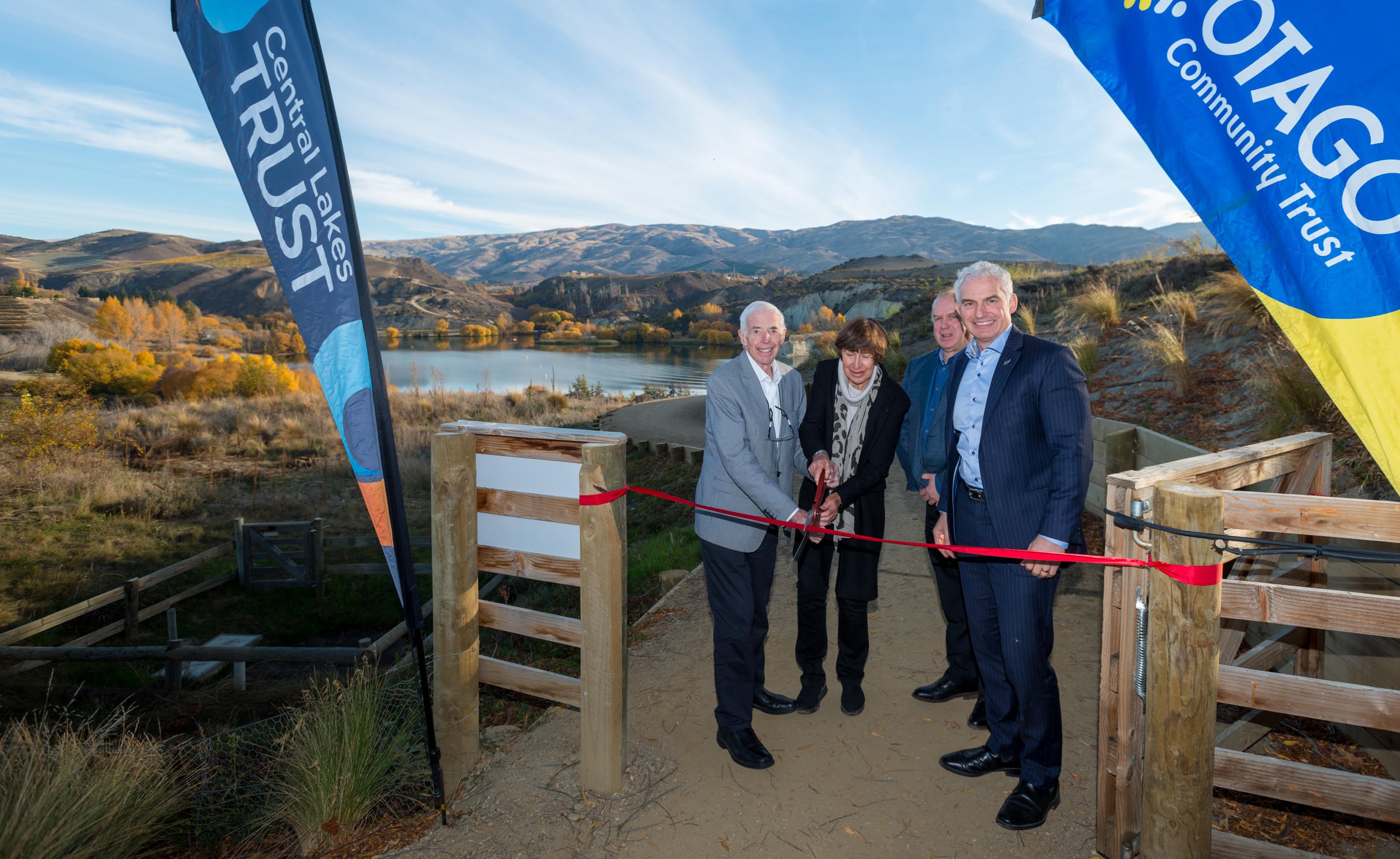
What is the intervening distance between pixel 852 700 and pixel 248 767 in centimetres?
296

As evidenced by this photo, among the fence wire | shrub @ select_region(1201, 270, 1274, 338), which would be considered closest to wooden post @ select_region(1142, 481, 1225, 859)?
the fence wire

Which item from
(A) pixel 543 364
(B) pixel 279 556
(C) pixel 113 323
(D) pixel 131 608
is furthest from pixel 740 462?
(A) pixel 543 364

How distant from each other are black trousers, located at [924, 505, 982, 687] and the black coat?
0.51m

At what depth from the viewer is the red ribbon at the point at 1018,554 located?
2.00 metres

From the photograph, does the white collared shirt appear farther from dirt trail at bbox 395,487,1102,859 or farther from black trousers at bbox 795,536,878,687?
dirt trail at bbox 395,487,1102,859

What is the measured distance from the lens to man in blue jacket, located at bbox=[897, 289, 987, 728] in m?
3.40

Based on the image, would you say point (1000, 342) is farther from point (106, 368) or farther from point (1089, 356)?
point (106, 368)

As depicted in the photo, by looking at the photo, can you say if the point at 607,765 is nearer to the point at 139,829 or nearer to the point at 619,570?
the point at 619,570

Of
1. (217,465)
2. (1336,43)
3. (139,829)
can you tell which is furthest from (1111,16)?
(217,465)

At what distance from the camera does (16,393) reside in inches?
657

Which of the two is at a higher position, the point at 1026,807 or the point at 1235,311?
the point at 1235,311

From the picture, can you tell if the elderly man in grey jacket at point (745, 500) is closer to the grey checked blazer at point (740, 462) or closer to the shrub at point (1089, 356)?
the grey checked blazer at point (740, 462)

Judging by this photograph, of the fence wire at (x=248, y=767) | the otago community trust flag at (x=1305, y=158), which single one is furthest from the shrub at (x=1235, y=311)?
the fence wire at (x=248, y=767)

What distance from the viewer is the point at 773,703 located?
3533mm
